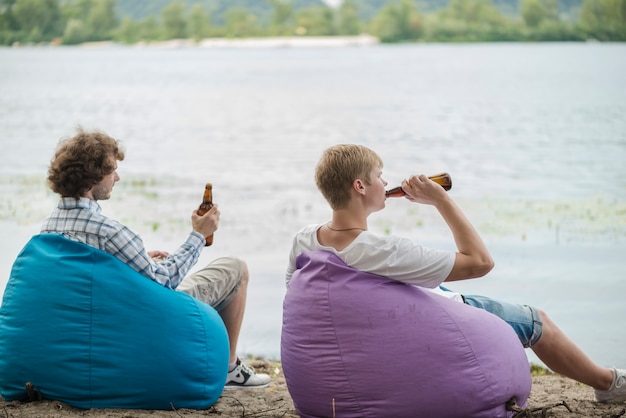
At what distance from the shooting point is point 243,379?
382 cm

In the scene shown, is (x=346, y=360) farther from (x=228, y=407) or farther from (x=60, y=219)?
(x=60, y=219)

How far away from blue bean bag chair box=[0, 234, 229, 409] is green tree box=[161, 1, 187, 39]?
56.1 metres

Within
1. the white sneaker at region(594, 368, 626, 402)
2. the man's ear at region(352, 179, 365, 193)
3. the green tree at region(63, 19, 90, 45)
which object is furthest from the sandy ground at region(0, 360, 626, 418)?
the green tree at region(63, 19, 90, 45)

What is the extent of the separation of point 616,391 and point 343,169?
1310 millimetres

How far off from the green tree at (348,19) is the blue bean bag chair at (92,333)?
189 ft

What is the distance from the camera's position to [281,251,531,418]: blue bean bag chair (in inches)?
117

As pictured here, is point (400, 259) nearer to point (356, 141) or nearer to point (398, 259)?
point (398, 259)

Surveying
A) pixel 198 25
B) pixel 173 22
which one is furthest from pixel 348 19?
pixel 173 22

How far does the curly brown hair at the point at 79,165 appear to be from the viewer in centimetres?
318

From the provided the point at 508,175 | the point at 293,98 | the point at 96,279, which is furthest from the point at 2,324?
the point at 293,98

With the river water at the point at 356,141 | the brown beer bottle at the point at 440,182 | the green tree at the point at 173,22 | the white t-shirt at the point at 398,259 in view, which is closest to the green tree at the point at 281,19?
the green tree at the point at 173,22

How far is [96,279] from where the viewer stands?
3.15 metres

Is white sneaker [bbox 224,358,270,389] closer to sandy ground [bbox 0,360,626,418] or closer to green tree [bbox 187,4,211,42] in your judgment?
sandy ground [bbox 0,360,626,418]

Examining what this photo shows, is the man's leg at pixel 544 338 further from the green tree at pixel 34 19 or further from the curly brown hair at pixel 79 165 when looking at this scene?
the green tree at pixel 34 19
